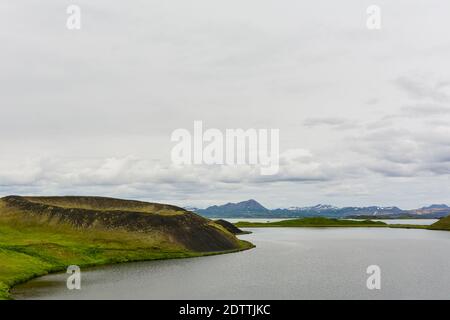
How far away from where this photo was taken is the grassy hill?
111 metres

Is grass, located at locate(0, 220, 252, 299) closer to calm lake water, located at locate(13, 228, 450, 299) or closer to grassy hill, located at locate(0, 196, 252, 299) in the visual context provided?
grassy hill, located at locate(0, 196, 252, 299)

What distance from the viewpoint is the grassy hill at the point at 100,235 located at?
111m

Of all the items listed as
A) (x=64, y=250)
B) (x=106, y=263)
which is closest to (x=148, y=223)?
(x=106, y=263)

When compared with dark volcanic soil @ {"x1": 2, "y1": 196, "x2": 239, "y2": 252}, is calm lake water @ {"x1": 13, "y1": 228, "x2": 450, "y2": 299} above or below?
below

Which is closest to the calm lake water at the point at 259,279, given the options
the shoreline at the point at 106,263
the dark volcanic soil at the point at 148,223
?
the shoreline at the point at 106,263

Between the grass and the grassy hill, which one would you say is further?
the grassy hill

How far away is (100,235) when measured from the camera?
447 ft

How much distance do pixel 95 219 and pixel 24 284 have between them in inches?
2575

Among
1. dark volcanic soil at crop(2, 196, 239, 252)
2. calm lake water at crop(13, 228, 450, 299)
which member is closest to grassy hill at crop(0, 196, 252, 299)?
dark volcanic soil at crop(2, 196, 239, 252)

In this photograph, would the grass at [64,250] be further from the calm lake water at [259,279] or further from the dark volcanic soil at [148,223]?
the calm lake water at [259,279]

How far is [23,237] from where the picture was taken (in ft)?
438

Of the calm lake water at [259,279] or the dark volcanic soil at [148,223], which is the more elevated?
the dark volcanic soil at [148,223]

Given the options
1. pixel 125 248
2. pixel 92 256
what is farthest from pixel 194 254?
pixel 92 256
